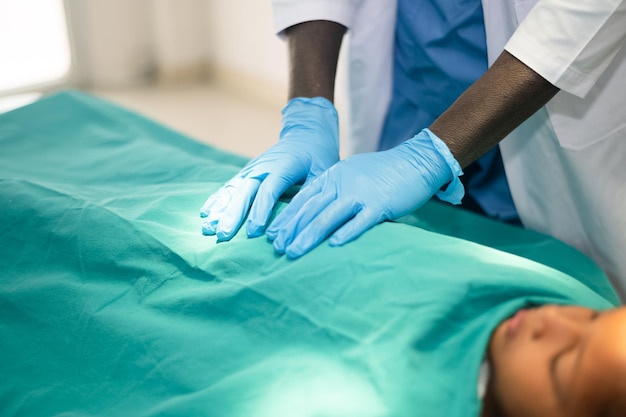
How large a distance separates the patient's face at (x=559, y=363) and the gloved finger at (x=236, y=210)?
1.59ft

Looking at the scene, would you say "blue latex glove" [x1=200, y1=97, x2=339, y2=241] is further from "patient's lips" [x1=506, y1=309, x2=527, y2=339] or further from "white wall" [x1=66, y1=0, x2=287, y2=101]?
"white wall" [x1=66, y1=0, x2=287, y2=101]

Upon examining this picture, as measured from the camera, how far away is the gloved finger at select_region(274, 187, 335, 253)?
3.63 ft

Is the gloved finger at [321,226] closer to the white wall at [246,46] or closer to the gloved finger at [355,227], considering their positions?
the gloved finger at [355,227]

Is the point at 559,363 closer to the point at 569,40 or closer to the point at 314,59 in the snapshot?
the point at 569,40

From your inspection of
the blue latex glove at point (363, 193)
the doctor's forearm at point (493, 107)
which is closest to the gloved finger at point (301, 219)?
the blue latex glove at point (363, 193)

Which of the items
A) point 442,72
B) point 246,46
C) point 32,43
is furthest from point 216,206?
point 32,43

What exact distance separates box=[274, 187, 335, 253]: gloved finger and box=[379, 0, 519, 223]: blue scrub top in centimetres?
44

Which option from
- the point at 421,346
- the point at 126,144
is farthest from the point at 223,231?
the point at 126,144

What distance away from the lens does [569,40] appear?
1143 mm

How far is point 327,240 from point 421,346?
0.89 feet

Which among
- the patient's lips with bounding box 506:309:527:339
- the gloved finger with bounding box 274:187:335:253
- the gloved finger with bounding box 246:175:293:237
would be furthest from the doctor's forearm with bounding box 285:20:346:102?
the patient's lips with bounding box 506:309:527:339

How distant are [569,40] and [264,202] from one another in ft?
1.98

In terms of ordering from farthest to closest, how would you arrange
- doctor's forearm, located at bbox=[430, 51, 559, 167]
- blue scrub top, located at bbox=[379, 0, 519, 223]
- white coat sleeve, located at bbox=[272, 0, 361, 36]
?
white coat sleeve, located at bbox=[272, 0, 361, 36] → blue scrub top, located at bbox=[379, 0, 519, 223] → doctor's forearm, located at bbox=[430, 51, 559, 167]

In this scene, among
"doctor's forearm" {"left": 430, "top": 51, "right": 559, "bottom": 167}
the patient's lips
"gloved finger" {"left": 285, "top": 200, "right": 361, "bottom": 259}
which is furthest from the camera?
"doctor's forearm" {"left": 430, "top": 51, "right": 559, "bottom": 167}
